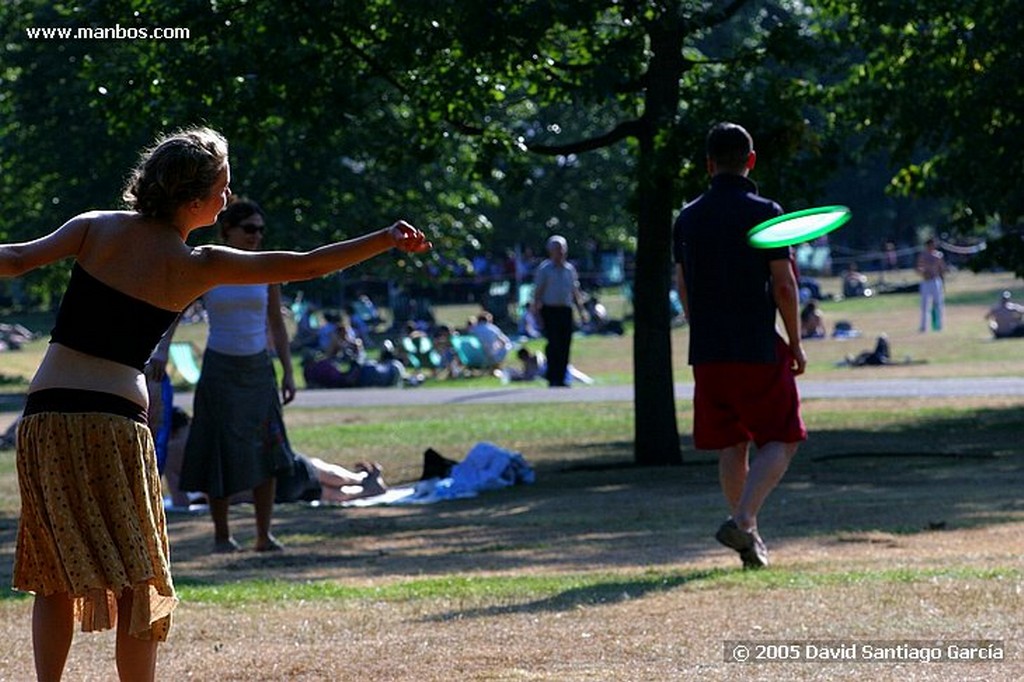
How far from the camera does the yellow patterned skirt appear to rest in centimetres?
511

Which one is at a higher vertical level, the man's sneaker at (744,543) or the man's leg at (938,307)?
the man's leg at (938,307)

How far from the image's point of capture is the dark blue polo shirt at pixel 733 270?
8.57m

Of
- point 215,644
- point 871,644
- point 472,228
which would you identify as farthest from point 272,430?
point 472,228

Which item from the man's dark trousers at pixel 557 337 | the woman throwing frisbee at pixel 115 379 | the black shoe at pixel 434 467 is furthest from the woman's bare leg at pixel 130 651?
the man's dark trousers at pixel 557 337

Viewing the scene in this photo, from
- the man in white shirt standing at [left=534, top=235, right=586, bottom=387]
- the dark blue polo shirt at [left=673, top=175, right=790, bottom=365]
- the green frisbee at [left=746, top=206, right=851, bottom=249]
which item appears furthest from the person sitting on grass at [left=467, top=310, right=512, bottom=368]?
the green frisbee at [left=746, top=206, right=851, bottom=249]

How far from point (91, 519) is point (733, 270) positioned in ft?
13.6

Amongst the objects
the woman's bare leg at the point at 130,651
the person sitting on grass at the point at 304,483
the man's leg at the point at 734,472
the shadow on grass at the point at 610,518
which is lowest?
the shadow on grass at the point at 610,518

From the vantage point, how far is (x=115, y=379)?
5.14 meters

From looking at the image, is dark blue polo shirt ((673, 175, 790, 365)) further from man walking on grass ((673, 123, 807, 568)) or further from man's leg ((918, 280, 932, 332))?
man's leg ((918, 280, 932, 332))

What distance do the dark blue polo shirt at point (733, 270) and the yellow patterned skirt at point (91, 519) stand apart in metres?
3.95

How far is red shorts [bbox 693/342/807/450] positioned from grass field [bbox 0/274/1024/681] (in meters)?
0.65

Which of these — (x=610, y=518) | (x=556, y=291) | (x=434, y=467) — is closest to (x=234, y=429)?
(x=610, y=518)

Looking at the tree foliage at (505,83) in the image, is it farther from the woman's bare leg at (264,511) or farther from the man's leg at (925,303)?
the man's leg at (925,303)

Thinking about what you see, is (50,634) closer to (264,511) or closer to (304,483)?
(264,511)
